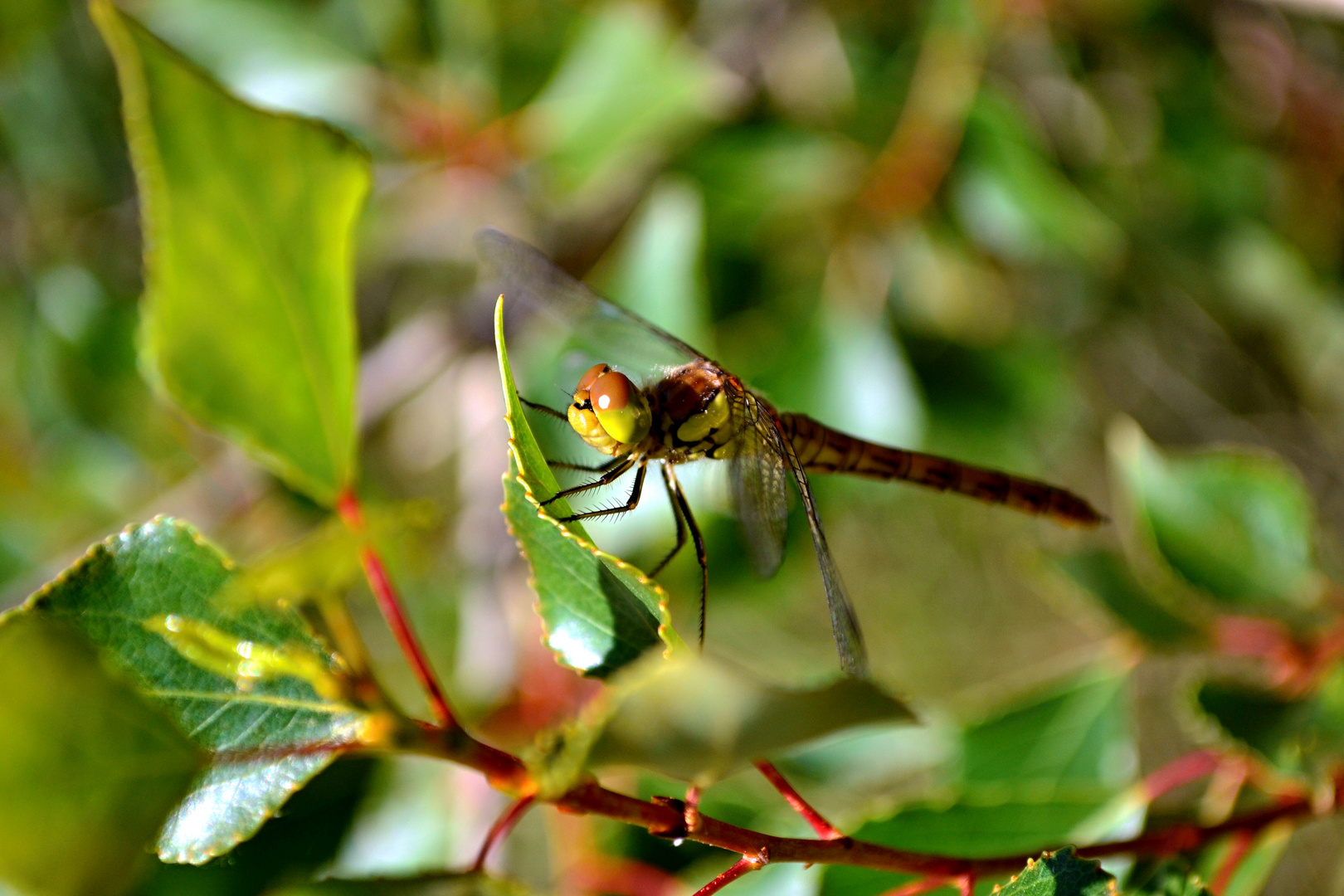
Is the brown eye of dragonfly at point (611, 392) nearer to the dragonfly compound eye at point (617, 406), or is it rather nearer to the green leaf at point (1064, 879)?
the dragonfly compound eye at point (617, 406)

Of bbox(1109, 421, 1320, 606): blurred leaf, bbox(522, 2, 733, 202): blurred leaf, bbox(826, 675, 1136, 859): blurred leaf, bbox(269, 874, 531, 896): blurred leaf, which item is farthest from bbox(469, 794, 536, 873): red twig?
bbox(522, 2, 733, 202): blurred leaf

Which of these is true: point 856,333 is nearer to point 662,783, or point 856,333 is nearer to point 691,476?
point 691,476

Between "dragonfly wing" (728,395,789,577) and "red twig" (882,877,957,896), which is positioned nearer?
"red twig" (882,877,957,896)

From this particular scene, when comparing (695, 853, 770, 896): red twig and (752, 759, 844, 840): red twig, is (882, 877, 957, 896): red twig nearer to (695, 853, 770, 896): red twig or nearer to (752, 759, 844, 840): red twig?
(752, 759, 844, 840): red twig

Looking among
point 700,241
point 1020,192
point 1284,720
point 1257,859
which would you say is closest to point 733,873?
point 1257,859

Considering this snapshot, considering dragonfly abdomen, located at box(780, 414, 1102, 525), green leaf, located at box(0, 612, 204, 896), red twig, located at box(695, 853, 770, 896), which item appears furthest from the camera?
dragonfly abdomen, located at box(780, 414, 1102, 525)

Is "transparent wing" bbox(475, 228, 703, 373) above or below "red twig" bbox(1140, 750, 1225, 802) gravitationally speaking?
above

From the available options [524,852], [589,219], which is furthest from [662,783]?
[524,852]
